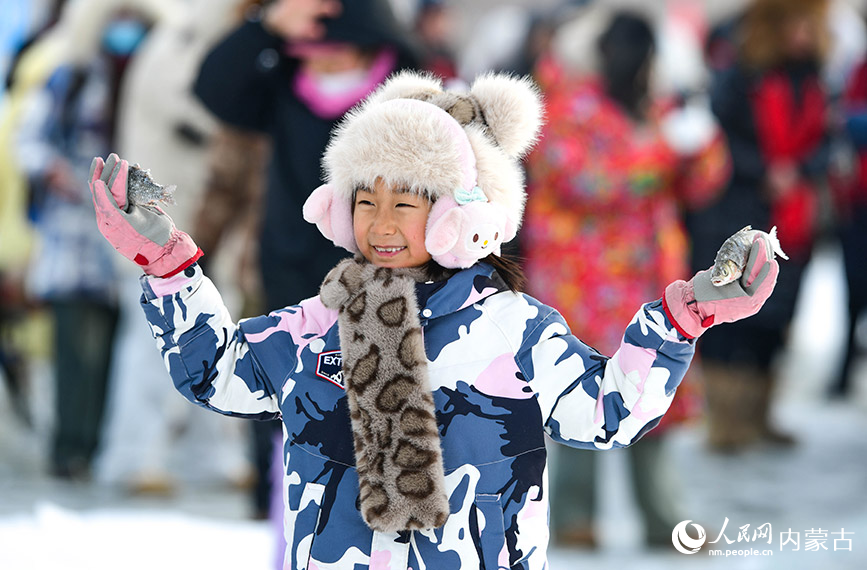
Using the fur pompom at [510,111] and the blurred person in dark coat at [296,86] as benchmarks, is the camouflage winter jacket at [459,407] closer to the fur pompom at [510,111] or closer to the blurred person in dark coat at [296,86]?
the fur pompom at [510,111]

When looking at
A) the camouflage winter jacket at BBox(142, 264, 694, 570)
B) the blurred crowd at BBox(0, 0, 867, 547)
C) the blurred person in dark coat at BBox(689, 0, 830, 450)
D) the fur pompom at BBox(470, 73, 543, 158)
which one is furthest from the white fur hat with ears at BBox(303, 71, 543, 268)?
the blurred person in dark coat at BBox(689, 0, 830, 450)

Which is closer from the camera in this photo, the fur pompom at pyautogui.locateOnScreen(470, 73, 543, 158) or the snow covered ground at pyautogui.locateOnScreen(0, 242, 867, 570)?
the fur pompom at pyautogui.locateOnScreen(470, 73, 543, 158)

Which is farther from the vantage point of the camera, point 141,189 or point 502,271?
point 502,271

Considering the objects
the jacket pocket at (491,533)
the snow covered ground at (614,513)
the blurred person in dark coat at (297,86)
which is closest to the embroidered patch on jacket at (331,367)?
the jacket pocket at (491,533)

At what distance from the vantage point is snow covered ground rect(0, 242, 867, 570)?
378cm

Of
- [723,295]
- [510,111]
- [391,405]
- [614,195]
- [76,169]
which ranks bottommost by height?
[391,405]

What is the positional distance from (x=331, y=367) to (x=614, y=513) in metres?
2.97

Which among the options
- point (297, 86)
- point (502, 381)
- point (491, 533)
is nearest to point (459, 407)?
point (502, 381)

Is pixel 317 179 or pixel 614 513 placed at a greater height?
pixel 317 179

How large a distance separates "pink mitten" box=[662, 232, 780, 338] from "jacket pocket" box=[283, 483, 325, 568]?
639mm

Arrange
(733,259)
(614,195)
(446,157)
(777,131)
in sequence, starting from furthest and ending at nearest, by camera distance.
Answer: (777,131)
(614,195)
(446,157)
(733,259)

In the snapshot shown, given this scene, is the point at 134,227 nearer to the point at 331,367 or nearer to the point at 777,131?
the point at 331,367

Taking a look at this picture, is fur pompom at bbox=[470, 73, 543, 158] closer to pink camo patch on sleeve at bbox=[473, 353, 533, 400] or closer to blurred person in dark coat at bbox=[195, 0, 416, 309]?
pink camo patch on sleeve at bbox=[473, 353, 533, 400]

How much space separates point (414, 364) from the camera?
1.93 metres
